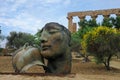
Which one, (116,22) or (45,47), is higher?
(116,22)

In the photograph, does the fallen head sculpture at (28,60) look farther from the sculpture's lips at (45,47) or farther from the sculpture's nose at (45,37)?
the sculpture's nose at (45,37)

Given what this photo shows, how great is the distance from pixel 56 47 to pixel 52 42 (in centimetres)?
16

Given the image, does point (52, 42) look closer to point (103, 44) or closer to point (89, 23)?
point (103, 44)

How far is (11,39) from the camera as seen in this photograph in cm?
7300

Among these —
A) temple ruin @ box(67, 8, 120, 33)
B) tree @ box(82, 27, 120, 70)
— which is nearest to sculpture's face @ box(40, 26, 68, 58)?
tree @ box(82, 27, 120, 70)

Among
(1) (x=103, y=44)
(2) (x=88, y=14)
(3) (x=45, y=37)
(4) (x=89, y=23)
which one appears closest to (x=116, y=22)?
(4) (x=89, y=23)

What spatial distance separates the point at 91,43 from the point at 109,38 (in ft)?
6.17

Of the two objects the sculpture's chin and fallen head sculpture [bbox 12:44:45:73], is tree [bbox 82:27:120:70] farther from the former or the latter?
the sculpture's chin

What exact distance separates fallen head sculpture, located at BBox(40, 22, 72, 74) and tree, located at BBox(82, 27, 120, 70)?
21530 mm

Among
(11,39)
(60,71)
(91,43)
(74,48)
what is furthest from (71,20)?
(60,71)

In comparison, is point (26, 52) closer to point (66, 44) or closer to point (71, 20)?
point (66, 44)

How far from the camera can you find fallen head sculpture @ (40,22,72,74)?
379 inches

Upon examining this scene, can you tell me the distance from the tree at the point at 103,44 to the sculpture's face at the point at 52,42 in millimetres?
21843

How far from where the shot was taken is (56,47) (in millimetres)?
9617
